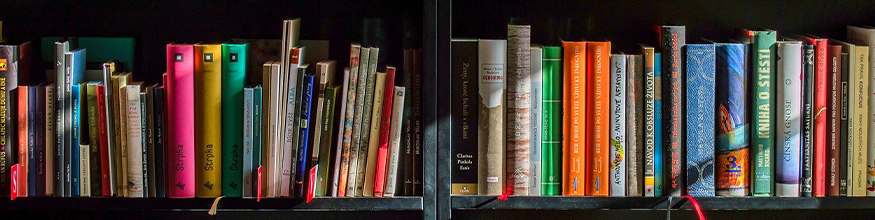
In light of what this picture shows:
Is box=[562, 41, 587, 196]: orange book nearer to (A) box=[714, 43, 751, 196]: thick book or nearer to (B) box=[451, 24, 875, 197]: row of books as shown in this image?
(B) box=[451, 24, 875, 197]: row of books

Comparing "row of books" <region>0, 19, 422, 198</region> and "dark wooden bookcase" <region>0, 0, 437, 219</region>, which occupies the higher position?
"dark wooden bookcase" <region>0, 0, 437, 219</region>

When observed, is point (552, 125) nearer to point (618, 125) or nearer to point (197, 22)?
point (618, 125)

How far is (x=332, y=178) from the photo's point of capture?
165 centimetres

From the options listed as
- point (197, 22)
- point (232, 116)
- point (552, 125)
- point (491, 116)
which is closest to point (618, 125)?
point (552, 125)

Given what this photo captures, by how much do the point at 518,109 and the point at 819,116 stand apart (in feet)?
1.63

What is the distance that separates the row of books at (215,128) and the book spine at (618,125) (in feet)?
1.05

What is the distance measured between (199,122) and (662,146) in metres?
0.77

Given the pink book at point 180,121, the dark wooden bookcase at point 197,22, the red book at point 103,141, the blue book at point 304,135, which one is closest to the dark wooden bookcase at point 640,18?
the dark wooden bookcase at point 197,22

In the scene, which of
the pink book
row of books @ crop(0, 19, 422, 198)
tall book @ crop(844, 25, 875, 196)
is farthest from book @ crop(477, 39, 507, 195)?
tall book @ crop(844, 25, 875, 196)

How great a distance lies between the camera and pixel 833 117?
164 centimetres

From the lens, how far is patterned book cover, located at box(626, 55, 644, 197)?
1.62m

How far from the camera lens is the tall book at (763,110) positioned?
1616mm

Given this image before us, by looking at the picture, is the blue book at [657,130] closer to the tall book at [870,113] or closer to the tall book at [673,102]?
the tall book at [673,102]

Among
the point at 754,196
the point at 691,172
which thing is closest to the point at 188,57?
the point at 691,172
